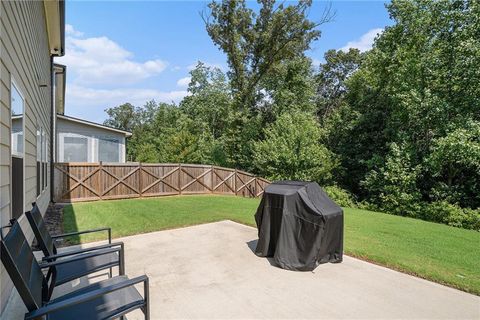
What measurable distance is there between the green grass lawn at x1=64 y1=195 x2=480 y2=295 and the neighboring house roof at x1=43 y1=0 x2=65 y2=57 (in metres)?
4.75

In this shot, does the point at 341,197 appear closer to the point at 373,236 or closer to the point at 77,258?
the point at 373,236

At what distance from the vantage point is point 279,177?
15.3 meters

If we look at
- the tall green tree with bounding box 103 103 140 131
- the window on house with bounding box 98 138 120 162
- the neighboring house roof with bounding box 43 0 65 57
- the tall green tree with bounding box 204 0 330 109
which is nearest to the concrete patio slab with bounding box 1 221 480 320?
the neighboring house roof with bounding box 43 0 65 57

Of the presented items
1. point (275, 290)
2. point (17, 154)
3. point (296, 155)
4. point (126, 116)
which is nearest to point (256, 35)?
point (296, 155)

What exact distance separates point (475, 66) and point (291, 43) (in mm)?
10195

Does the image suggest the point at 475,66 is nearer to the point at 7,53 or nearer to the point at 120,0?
the point at 120,0

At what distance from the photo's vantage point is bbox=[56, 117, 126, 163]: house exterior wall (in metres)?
→ 13.6

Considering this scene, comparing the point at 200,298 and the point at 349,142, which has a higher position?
the point at 349,142

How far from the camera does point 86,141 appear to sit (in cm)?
1439

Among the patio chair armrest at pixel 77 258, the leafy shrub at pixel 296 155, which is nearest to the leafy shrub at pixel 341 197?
the leafy shrub at pixel 296 155

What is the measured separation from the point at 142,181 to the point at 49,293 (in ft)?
31.5

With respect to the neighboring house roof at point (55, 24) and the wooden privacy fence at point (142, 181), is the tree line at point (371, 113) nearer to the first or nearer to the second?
the wooden privacy fence at point (142, 181)

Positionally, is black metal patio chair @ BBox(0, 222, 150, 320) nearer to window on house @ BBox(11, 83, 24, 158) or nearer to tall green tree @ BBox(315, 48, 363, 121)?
window on house @ BBox(11, 83, 24, 158)

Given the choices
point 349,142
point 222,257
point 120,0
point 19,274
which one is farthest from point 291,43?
point 19,274
